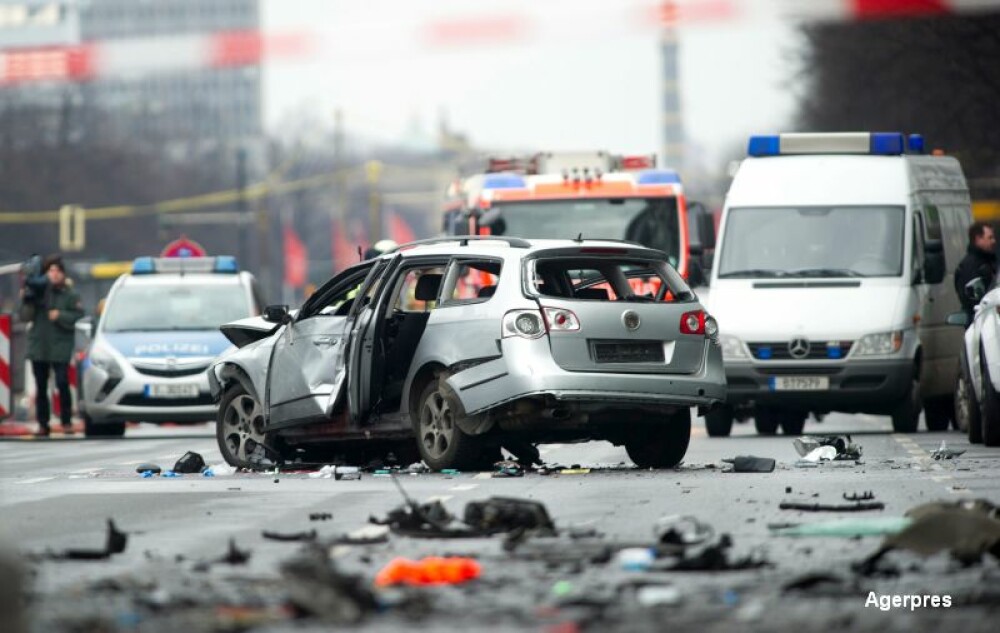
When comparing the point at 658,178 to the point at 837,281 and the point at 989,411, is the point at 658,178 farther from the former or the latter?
the point at 989,411

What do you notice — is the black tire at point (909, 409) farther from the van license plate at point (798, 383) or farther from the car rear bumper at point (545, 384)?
the car rear bumper at point (545, 384)

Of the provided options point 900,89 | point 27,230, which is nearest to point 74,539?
point 900,89

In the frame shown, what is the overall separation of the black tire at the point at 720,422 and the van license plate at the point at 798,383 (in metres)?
0.98

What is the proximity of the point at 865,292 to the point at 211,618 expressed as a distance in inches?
604

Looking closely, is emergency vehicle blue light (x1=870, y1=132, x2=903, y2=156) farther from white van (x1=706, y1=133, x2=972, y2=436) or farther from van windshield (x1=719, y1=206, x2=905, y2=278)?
van windshield (x1=719, y1=206, x2=905, y2=278)

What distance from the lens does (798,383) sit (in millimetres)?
22156

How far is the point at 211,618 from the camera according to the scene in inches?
307

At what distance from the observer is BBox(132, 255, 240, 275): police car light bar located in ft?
90.8

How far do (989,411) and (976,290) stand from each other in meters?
1.52

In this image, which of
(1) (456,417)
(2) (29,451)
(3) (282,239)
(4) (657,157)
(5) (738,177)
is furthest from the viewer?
(3) (282,239)

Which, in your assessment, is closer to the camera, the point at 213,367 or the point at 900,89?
the point at 213,367

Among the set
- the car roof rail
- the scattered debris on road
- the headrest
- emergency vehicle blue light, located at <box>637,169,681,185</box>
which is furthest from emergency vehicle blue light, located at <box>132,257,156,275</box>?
the scattered debris on road

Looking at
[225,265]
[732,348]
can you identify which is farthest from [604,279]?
[225,265]

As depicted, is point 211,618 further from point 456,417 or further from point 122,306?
point 122,306
